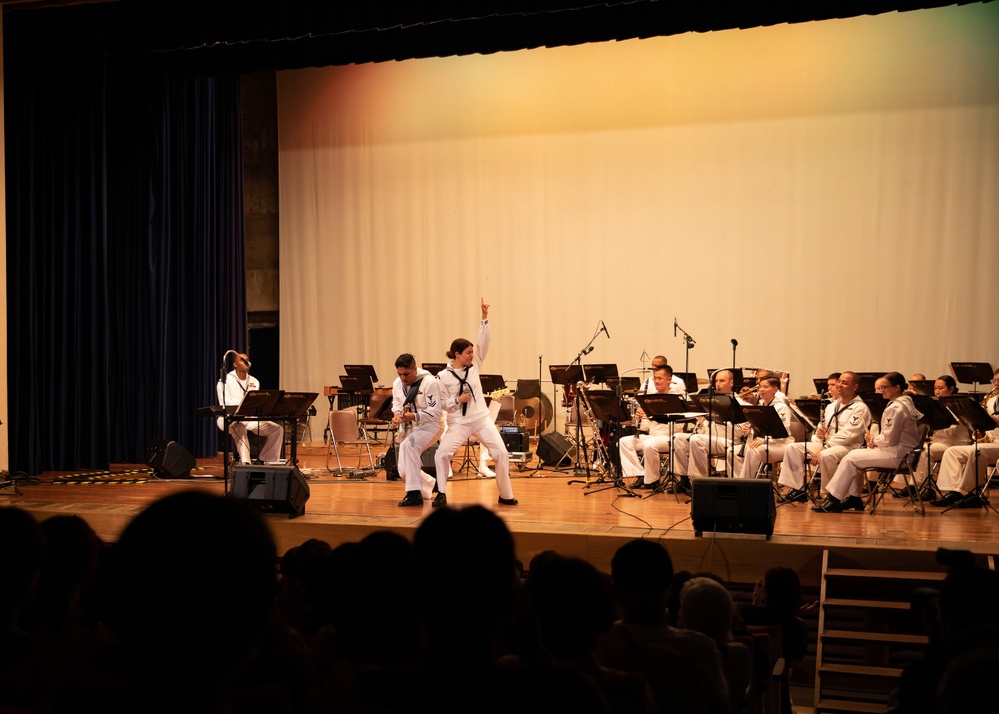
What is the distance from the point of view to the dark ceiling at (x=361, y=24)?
10836 mm

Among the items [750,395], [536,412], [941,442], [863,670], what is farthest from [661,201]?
[863,670]

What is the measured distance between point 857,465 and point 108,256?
965 centimetres

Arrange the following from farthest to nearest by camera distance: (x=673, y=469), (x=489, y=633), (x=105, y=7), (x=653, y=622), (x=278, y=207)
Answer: (x=278, y=207), (x=105, y=7), (x=673, y=469), (x=653, y=622), (x=489, y=633)

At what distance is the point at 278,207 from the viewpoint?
59.4 ft

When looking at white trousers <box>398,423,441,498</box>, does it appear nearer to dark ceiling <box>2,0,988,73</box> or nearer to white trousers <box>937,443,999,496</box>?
dark ceiling <box>2,0,988,73</box>

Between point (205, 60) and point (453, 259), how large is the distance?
5.65 m

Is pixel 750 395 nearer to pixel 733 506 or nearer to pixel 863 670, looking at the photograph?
pixel 733 506

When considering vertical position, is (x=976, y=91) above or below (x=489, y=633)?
above

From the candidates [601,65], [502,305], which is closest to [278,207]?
[502,305]

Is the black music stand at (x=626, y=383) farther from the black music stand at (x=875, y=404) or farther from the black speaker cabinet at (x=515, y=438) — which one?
the black music stand at (x=875, y=404)

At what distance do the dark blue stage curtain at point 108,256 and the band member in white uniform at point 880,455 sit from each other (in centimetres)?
896

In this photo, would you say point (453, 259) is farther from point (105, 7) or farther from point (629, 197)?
point (105, 7)

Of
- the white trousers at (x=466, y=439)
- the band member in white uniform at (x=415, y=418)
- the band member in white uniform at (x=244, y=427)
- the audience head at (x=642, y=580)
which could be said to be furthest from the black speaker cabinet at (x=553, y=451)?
the audience head at (x=642, y=580)

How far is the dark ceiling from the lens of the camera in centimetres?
1084
